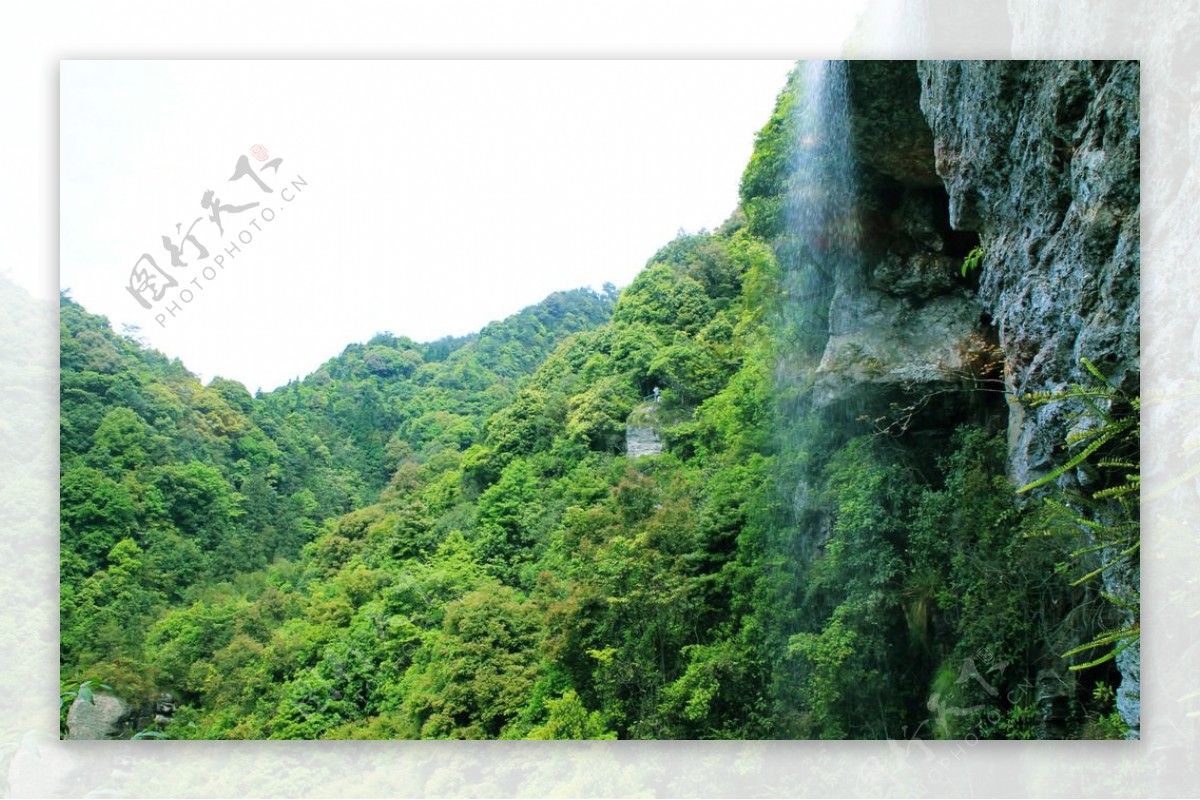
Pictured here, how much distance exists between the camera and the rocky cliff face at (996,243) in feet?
12.6

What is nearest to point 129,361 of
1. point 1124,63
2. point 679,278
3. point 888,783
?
point 679,278

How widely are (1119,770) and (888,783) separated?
3.13 feet

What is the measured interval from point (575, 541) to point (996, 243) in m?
2.52

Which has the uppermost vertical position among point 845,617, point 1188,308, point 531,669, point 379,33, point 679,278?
point 379,33

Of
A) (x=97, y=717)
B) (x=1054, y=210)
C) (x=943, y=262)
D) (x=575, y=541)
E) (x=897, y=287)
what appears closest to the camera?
(x=1054, y=210)

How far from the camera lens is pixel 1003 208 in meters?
4.25

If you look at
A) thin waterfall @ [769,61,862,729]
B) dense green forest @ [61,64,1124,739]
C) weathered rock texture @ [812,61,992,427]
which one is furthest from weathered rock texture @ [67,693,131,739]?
weathered rock texture @ [812,61,992,427]

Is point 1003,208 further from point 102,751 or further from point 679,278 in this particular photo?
point 102,751

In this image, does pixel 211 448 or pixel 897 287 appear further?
pixel 897 287

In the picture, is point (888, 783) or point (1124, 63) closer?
point (1124, 63)

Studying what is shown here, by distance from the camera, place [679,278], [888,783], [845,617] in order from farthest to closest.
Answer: [679,278], [845,617], [888,783]

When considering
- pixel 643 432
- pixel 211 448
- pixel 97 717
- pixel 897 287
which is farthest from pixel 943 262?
pixel 97 717

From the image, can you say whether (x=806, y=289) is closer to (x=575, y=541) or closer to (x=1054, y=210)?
(x=1054, y=210)

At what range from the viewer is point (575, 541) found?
16.2ft
